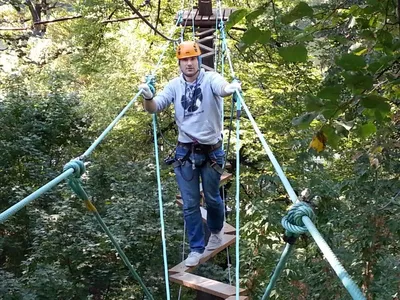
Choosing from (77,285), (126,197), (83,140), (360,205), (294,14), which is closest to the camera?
(294,14)

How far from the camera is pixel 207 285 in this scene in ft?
7.95

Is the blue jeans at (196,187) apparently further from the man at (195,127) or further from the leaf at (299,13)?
the leaf at (299,13)

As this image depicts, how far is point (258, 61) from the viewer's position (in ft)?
20.1

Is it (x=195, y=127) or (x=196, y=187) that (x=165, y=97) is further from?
(x=196, y=187)

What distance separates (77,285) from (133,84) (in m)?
2.92

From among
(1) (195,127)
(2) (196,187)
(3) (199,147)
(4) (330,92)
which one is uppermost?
(4) (330,92)

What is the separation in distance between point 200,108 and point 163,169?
3.82m

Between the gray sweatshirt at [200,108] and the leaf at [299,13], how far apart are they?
1.57 m

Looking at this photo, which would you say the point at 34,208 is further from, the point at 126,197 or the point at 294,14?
the point at 294,14

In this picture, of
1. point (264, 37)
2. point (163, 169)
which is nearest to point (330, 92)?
point (264, 37)

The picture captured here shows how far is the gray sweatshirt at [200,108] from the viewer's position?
2.52 meters

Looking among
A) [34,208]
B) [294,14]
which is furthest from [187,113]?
[34,208]

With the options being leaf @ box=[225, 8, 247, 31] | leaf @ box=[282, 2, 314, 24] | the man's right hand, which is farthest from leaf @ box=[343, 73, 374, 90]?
the man's right hand

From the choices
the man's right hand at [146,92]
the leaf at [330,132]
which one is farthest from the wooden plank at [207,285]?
the leaf at [330,132]
